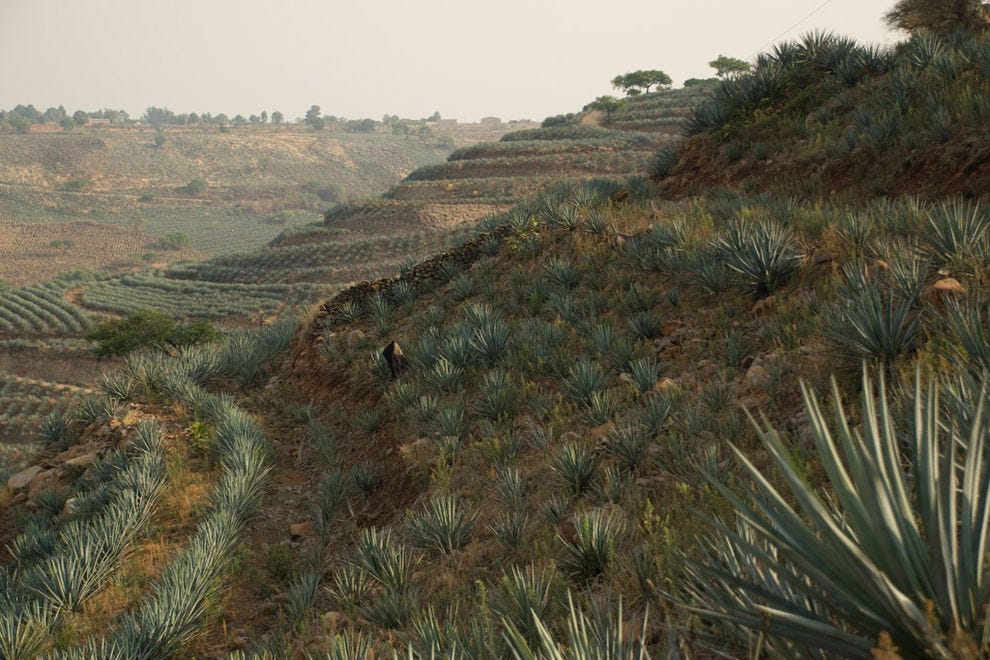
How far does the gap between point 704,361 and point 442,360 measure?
11.4 feet

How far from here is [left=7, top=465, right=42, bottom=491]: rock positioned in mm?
8953

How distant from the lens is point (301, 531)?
6809 millimetres

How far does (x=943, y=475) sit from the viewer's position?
1.88 metres

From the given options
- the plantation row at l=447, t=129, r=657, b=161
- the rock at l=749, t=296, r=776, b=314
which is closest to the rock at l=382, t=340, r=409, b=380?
the rock at l=749, t=296, r=776, b=314

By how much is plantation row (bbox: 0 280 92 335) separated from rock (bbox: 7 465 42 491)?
40.4 meters

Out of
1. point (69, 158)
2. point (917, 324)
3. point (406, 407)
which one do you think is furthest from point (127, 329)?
point (69, 158)

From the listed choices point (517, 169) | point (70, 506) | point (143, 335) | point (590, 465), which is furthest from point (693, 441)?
point (517, 169)

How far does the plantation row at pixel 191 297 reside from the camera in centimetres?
4500

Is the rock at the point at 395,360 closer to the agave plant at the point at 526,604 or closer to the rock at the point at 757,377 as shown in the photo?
the rock at the point at 757,377

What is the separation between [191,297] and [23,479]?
1795 inches

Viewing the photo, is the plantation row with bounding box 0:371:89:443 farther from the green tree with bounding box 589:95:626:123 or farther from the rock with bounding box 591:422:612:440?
the green tree with bounding box 589:95:626:123

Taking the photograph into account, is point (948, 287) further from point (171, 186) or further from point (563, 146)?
point (171, 186)

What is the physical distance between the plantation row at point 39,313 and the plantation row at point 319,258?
1078 cm

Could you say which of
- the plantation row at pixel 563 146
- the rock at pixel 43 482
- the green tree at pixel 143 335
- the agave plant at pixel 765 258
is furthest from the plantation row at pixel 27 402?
the plantation row at pixel 563 146
